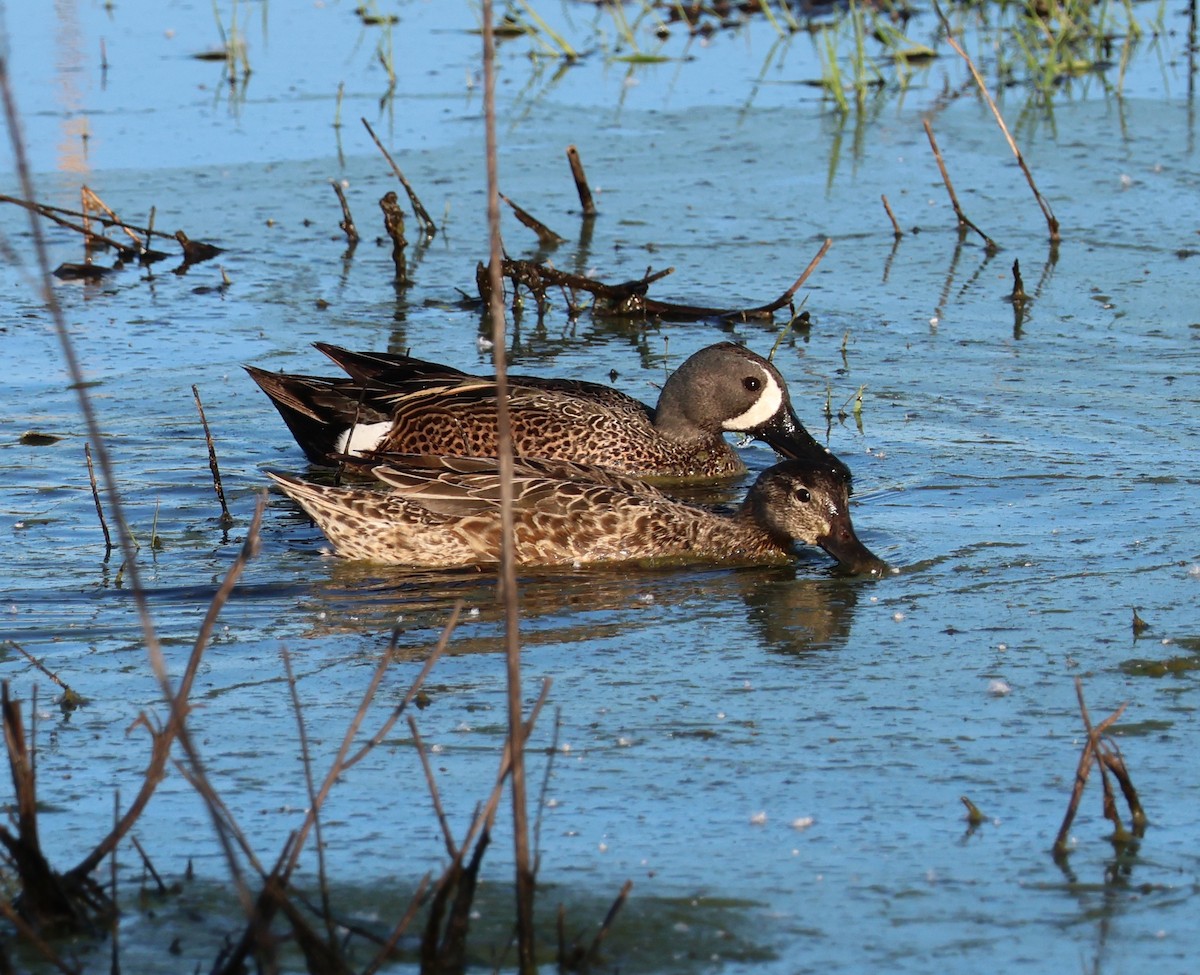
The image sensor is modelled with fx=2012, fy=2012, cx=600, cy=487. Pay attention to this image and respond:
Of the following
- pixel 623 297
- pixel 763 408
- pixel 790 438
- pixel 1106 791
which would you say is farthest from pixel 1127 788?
pixel 623 297

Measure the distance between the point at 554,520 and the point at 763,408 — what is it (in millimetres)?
1472

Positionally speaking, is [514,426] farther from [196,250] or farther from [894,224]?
[894,224]

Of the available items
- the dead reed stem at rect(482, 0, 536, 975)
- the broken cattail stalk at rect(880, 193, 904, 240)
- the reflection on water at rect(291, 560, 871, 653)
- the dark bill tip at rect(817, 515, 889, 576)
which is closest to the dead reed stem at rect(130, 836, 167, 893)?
the dead reed stem at rect(482, 0, 536, 975)

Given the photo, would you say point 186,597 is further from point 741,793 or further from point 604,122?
point 604,122

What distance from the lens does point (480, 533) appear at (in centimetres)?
621

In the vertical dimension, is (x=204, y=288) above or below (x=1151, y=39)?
below

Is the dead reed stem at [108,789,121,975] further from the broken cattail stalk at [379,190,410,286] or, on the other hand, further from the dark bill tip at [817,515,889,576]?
the broken cattail stalk at [379,190,410,286]

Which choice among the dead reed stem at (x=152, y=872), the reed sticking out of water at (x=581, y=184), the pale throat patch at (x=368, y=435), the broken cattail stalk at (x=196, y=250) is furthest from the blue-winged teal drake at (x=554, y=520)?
the reed sticking out of water at (x=581, y=184)

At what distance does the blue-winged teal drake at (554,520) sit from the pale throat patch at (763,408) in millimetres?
967

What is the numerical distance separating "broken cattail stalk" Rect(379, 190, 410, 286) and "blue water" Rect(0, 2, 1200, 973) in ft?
0.81

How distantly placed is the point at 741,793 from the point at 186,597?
2.16 metres

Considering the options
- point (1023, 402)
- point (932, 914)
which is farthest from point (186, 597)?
point (1023, 402)

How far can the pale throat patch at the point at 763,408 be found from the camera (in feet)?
24.2

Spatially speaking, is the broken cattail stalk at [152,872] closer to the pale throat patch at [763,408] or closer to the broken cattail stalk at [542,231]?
the pale throat patch at [763,408]
